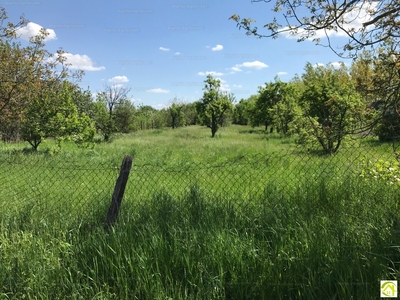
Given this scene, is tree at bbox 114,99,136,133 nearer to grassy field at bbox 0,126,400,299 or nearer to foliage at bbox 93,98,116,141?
foliage at bbox 93,98,116,141

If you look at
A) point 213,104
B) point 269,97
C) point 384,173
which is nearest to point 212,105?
point 213,104

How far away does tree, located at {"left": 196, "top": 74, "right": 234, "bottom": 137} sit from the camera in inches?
1064

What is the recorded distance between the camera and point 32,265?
100.0 inches

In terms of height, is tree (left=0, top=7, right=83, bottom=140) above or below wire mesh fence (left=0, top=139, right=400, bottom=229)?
above

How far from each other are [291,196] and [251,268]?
1.88m

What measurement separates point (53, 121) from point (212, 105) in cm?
1622

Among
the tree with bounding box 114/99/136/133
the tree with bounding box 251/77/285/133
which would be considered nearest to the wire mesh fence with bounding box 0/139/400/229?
the tree with bounding box 114/99/136/133

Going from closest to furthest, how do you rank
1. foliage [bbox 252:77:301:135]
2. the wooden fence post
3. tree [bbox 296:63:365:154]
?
the wooden fence post < tree [bbox 296:63:365:154] < foliage [bbox 252:77:301:135]

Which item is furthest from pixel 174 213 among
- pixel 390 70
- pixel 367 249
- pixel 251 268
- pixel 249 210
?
pixel 390 70

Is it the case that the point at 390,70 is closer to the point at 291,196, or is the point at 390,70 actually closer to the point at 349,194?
the point at 349,194

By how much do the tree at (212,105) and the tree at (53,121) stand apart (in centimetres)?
1457

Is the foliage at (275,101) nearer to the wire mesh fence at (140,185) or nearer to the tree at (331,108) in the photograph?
the tree at (331,108)

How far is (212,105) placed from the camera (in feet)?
89.0

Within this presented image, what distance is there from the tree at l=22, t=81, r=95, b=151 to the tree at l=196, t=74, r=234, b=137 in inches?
574
